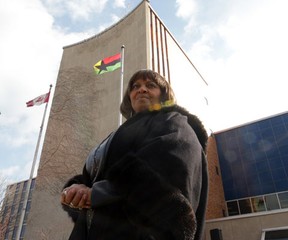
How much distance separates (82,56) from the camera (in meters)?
19.3

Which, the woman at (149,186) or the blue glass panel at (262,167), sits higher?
the blue glass panel at (262,167)

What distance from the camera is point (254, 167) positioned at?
1800 cm

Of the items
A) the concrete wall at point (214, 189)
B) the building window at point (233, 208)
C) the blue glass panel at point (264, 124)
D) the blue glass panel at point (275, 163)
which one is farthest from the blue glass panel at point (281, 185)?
the blue glass panel at point (264, 124)

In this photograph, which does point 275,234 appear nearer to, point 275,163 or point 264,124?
point 275,163

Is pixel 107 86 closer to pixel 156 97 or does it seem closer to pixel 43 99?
pixel 43 99

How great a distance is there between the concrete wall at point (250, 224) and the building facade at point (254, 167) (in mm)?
54

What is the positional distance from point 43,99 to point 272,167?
1515 cm

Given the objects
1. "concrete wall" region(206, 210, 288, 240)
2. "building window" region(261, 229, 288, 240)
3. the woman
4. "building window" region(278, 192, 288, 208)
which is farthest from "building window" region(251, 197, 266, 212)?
the woman

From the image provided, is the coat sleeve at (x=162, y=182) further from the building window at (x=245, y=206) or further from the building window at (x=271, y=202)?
the building window at (x=245, y=206)

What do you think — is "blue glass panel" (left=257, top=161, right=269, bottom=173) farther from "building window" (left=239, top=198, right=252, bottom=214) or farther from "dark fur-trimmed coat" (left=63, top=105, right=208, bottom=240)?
"dark fur-trimmed coat" (left=63, top=105, right=208, bottom=240)

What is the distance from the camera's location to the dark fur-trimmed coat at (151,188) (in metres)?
1.01

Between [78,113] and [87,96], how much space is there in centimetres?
125

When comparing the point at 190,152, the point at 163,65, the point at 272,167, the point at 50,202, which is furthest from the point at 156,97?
the point at 272,167

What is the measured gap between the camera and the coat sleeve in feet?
3.28
